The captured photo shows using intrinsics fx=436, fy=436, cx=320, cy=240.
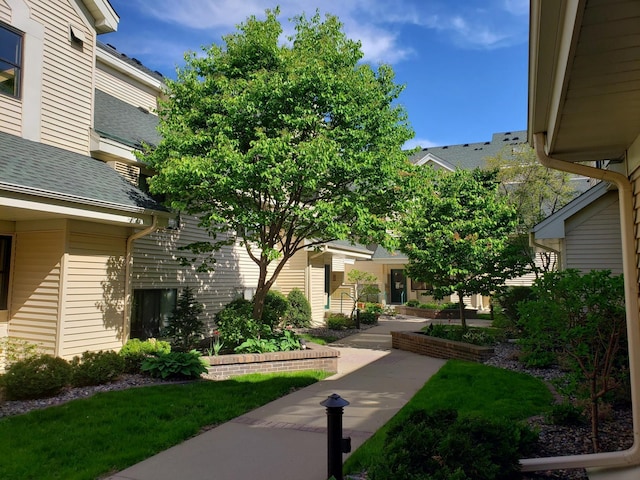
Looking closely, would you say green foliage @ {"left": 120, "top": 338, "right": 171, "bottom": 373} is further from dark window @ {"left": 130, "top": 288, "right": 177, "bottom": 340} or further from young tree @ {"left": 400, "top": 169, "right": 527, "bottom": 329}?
young tree @ {"left": 400, "top": 169, "right": 527, "bottom": 329}

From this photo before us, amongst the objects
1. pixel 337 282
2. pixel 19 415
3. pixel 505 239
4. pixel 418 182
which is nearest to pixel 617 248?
pixel 505 239

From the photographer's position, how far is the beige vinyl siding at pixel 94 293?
8.63 m

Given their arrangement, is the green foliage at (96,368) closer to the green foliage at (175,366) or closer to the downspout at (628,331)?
the green foliage at (175,366)

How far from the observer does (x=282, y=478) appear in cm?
439

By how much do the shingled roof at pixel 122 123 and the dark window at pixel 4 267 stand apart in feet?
10.1

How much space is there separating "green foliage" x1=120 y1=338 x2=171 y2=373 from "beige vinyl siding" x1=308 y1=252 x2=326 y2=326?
863 cm

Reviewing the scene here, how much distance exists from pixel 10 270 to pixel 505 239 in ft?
40.4

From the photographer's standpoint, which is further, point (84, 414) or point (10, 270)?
point (10, 270)

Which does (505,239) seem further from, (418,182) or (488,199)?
(418,182)

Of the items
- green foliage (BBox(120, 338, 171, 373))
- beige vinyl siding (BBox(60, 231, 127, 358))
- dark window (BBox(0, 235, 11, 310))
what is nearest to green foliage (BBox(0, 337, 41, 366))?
beige vinyl siding (BBox(60, 231, 127, 358))

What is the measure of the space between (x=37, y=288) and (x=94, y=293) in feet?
3.34

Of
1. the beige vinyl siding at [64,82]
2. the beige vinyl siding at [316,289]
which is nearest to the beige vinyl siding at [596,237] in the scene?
the beige vinyl siding at [316,289]

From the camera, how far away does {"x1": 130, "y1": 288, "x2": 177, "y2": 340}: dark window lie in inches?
438

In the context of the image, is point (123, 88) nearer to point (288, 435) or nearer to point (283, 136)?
point (283, 136)
